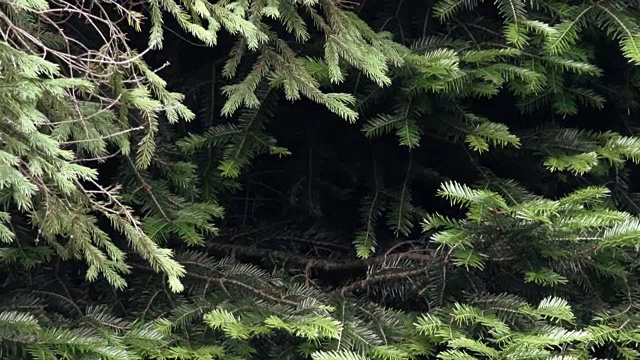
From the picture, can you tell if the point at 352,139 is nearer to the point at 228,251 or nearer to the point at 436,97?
the point at 436,97

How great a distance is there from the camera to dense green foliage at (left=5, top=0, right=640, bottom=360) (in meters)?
1.74

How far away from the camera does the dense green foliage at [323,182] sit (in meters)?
1.74

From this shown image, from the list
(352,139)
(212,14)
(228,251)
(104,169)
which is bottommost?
(228,251)

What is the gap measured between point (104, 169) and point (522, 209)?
1544 mm

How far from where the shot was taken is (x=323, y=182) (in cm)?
257

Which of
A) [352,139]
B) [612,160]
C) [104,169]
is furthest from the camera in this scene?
[352,139]

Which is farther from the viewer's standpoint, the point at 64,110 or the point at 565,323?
the point at 565,323

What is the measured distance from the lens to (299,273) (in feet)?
8.02

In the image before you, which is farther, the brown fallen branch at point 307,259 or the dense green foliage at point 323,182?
the brown fallen branch at point 307,259

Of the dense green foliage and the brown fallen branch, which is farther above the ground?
the dense green foliage

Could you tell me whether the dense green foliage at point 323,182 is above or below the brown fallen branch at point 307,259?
above

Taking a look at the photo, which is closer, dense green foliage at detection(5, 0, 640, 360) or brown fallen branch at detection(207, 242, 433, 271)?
dense green foliage at detection(5, 0, 640, 360)

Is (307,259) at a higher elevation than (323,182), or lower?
lower

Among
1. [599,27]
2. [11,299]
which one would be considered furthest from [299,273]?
[599,27]
